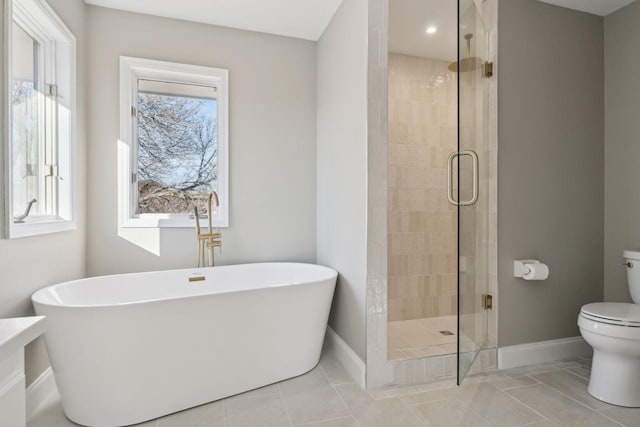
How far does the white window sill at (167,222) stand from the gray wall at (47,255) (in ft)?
1.09

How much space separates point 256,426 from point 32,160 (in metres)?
1.99

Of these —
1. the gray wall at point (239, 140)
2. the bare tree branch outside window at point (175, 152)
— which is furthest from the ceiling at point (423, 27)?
the bare tree branch outside window at point (175, 152)

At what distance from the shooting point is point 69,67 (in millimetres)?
2264

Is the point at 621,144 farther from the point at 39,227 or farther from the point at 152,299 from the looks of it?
the point at 39,227

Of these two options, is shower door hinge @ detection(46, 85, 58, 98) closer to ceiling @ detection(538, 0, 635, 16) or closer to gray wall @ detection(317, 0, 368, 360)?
gray wall @ detection(317, 0, 368, 360)

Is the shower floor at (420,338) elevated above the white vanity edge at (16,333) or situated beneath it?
situated beneath

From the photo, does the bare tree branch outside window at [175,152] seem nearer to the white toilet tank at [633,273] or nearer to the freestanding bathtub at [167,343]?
the freestanding bathtub at [167,343]

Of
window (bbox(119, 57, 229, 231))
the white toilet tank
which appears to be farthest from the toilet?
window (bbox(119, 57, 229, 231))

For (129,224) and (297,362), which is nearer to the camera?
(297,362)

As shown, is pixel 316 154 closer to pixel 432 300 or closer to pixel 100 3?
pixel 432 300

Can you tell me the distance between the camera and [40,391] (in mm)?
1881

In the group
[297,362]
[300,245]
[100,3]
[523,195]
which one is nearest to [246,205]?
[300,245]

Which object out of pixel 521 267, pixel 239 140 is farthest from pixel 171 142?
pixel 521 267

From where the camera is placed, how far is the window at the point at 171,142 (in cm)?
268
